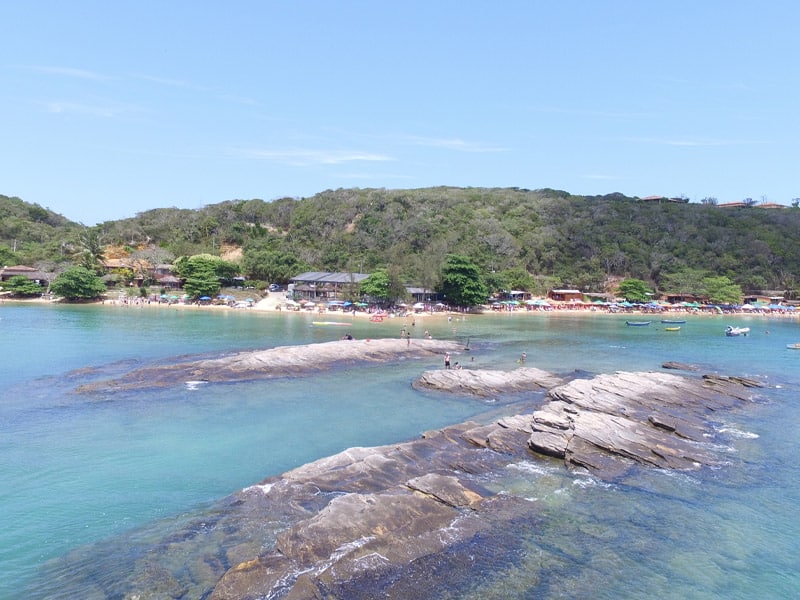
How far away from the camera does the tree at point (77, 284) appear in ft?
261

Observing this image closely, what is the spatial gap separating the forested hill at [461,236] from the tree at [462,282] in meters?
→ 6.53

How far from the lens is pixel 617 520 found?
1548cm

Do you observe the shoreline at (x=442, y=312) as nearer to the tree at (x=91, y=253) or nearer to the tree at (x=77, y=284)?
the tree at (x=77, y=284)

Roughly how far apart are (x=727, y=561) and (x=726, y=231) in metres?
122

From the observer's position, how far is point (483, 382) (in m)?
31.7

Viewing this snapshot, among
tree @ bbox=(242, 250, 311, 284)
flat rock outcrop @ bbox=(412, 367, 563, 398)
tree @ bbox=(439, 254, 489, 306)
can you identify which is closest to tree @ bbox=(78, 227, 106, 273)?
tree @ bbox=(242, 250, 311, 284)

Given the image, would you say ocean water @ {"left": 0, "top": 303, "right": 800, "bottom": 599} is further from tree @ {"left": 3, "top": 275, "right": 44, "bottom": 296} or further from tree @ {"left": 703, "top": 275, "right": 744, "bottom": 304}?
tree @ {"left": 703, "top": 275, "right": 744, "bottom": 304}

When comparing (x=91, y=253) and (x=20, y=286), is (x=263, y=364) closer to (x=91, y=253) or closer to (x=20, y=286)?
(x=20, y=286)

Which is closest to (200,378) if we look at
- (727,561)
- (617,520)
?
(617,520)

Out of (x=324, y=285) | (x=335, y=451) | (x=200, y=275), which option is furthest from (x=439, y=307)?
(x=335, y=451)

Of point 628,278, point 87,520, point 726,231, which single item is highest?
point 726,231

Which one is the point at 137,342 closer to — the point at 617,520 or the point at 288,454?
the point at 288,454

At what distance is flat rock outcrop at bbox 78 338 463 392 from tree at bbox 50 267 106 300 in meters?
53.9

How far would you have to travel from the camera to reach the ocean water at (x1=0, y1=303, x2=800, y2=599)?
1295 cm
